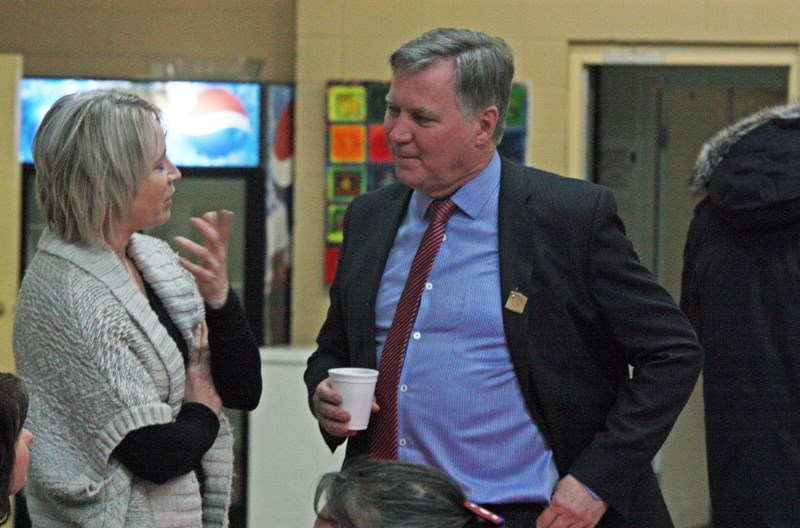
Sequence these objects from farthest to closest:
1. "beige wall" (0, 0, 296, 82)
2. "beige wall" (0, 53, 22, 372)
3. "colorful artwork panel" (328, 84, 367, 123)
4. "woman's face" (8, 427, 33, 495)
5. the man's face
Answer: "beige wall" (0, 0, 296, 82)
"colorful artwork panel" (328, 84, 367, 123)
"beige wall" (0, 53, 22, 372)
the man's face
"woman's face" (8, 427, 33, 495)

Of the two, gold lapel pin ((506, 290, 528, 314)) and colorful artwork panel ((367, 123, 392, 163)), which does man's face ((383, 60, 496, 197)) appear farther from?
colorful artwork panel ((367, 123, 392, 163))

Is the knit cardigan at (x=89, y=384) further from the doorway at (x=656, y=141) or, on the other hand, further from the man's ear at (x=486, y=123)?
the doorway at (x=656, y=141)

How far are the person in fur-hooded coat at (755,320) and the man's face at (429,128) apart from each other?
1.01 meters

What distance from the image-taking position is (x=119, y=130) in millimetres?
1979

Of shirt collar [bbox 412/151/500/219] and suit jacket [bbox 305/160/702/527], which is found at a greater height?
shirt collar [bbox 412/151/500/219]

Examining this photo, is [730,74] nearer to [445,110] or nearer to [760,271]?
[760,271]

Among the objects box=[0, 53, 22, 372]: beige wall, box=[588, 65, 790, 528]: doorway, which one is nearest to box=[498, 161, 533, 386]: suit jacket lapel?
box=[0, 53, 22, 372]: beige wall

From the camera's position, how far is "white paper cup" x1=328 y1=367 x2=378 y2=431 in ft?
6.36

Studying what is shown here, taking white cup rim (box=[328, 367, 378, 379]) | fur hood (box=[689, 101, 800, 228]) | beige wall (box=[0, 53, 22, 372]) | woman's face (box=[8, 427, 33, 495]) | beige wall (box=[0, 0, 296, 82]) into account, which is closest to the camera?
woman's face (box=[8, 427, 33, 495])

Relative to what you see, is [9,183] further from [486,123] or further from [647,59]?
[486,123]

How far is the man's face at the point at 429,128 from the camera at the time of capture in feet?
6.71

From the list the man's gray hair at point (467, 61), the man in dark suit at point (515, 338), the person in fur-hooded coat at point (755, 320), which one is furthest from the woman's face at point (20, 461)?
the person in fur-hooded coat at point (755, 320)

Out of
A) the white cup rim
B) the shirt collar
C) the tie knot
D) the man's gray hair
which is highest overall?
the man's gray hair

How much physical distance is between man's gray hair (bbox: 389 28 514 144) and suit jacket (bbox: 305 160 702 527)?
6.4 inches
